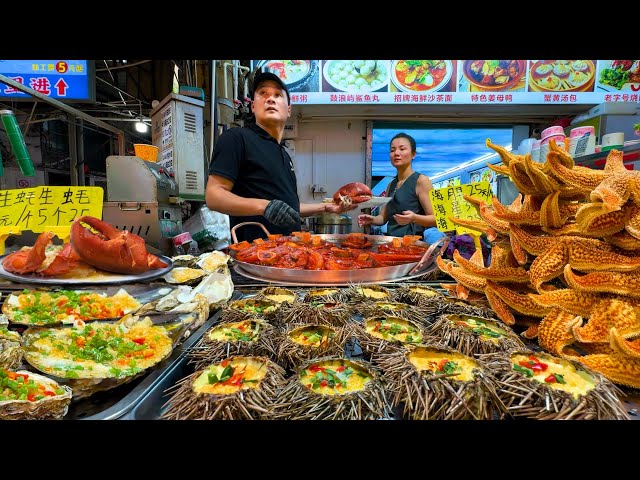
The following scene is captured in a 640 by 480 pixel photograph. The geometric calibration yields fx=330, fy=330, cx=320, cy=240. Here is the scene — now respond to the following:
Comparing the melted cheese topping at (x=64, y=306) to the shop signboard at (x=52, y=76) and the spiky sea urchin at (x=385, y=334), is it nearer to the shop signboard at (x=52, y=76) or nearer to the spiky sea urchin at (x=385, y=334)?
the spiky sea urchin at (x=385, y=334)

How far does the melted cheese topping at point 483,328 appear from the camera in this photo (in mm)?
1206

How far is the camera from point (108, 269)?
2.06 metres

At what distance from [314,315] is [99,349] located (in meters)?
0.77

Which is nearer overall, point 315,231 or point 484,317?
point 484,317

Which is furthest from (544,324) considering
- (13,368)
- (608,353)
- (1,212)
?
(1,212)

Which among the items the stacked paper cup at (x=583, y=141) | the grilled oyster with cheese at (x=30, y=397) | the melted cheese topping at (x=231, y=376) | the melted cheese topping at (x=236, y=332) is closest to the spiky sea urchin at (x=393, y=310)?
the melted cheese topping at (x=236, y=332)

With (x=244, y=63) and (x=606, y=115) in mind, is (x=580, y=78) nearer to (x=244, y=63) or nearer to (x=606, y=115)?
(x=606, y=115)

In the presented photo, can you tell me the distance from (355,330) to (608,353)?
781 mm

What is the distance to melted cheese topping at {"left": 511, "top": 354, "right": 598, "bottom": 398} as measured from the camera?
2.94 ft

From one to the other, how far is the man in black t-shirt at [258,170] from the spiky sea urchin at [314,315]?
135 cm

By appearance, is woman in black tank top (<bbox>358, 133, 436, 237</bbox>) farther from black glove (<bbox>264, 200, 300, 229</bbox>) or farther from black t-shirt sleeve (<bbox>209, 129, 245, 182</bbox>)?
black t-shirt sleeve (<bbox>209, 129, 245, 182</bbox>)

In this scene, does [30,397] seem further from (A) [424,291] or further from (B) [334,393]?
(A) [424,291]

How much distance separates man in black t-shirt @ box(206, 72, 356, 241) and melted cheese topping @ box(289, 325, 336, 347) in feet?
4.86

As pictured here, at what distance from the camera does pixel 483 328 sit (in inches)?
50.3
